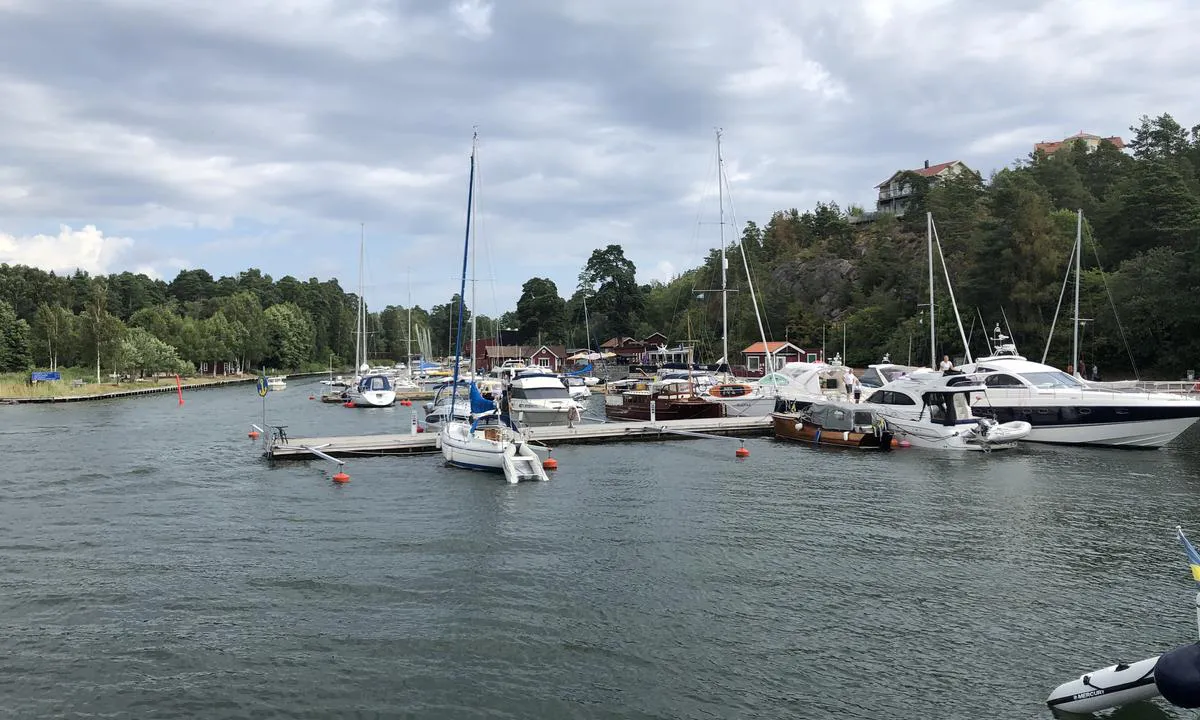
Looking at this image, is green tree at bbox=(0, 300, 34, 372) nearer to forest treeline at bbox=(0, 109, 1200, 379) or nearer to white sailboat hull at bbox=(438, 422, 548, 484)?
forest treeline at bbox=(0, 109, 1200, 379)

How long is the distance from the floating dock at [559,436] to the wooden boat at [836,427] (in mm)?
2983

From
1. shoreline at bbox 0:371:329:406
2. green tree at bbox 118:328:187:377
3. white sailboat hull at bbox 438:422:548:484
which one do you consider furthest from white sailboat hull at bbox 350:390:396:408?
green tree at bbox 118:328:187:377

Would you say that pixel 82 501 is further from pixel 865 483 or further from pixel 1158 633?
pixel 1158 633

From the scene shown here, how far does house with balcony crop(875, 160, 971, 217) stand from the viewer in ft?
426

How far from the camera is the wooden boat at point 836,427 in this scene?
119ft

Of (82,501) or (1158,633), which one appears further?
(82,501)

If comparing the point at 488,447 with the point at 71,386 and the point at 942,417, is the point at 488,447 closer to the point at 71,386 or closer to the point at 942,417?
the point at 942,417

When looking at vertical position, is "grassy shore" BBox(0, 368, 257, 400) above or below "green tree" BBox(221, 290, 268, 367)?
below

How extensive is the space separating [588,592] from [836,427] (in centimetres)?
2444

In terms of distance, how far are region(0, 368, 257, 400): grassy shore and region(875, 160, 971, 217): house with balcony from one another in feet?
346

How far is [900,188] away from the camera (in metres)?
134

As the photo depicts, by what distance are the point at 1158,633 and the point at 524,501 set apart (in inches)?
647

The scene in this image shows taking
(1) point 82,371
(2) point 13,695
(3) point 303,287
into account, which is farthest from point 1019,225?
(3) point 303,287

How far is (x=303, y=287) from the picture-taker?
166 metres
